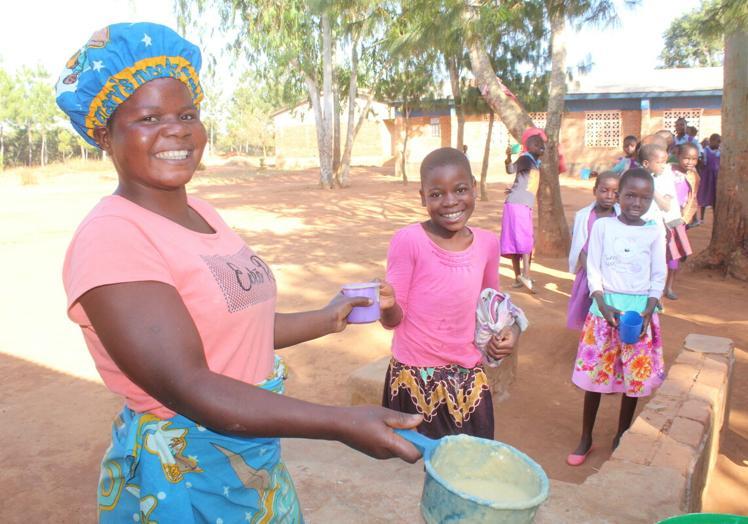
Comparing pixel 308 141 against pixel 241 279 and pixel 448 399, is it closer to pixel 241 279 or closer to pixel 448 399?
pixel 448 399

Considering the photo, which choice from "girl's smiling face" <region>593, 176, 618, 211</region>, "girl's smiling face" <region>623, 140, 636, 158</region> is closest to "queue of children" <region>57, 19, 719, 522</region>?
"girl's smiling face" <region>593, 176, 618, 211</region>

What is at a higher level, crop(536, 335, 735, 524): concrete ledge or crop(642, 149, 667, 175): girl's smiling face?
crop(642, 149, 667, 175): girl's smiling face

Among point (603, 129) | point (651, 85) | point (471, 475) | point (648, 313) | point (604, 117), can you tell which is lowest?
point (648, 313)

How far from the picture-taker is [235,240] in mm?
1409

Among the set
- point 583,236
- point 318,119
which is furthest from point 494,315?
point 318,119

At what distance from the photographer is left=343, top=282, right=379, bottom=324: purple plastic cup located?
194cm

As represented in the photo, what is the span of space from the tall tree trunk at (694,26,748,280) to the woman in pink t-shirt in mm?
7417

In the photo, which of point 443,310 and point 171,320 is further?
point 443,310

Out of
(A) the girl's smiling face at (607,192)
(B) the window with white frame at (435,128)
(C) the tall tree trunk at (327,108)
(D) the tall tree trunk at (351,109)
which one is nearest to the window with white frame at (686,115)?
(B) the window with white frame at (435,128)

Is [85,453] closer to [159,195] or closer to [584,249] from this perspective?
[159,195]

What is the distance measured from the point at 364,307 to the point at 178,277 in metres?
0.85

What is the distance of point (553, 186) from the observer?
28.3ft

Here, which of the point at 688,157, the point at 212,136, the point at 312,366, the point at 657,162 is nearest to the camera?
the point at 312,366

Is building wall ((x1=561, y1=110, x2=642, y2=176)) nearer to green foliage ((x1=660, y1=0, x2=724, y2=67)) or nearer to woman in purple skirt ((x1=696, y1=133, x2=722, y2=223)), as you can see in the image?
woman in purple skirt ((x1=696, y1=133, x2=722, y2=223))
